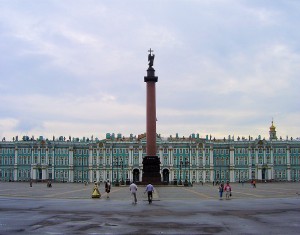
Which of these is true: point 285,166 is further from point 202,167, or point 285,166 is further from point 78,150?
point 78,150

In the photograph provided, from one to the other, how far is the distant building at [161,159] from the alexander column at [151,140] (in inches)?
2663

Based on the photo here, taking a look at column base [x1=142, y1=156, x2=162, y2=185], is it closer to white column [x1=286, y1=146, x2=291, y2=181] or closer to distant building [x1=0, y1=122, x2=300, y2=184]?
distant building [x1=0, y1=122, x2=300, y2=184]

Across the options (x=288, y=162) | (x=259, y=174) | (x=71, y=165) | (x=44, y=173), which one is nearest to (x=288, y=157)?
(x=288, y=162)

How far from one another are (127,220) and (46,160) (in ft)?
396

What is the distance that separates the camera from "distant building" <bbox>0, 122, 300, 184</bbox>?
443ft

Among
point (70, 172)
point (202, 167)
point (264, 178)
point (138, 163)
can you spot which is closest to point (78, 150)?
point (70, 172)

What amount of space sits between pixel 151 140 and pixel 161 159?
7027 centimetres

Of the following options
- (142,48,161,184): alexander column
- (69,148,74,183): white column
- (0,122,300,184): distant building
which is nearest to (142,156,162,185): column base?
(142,48,161,184): alexander column

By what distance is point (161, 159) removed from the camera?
13588 cm

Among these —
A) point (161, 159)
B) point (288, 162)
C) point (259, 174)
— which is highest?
point (161, 159)

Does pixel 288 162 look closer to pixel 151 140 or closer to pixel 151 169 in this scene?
pixel 151 169

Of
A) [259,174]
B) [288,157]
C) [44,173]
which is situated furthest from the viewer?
[288,157]

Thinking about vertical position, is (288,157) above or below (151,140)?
below

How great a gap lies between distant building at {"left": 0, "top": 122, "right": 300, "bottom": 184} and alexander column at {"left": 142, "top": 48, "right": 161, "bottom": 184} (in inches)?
2663
